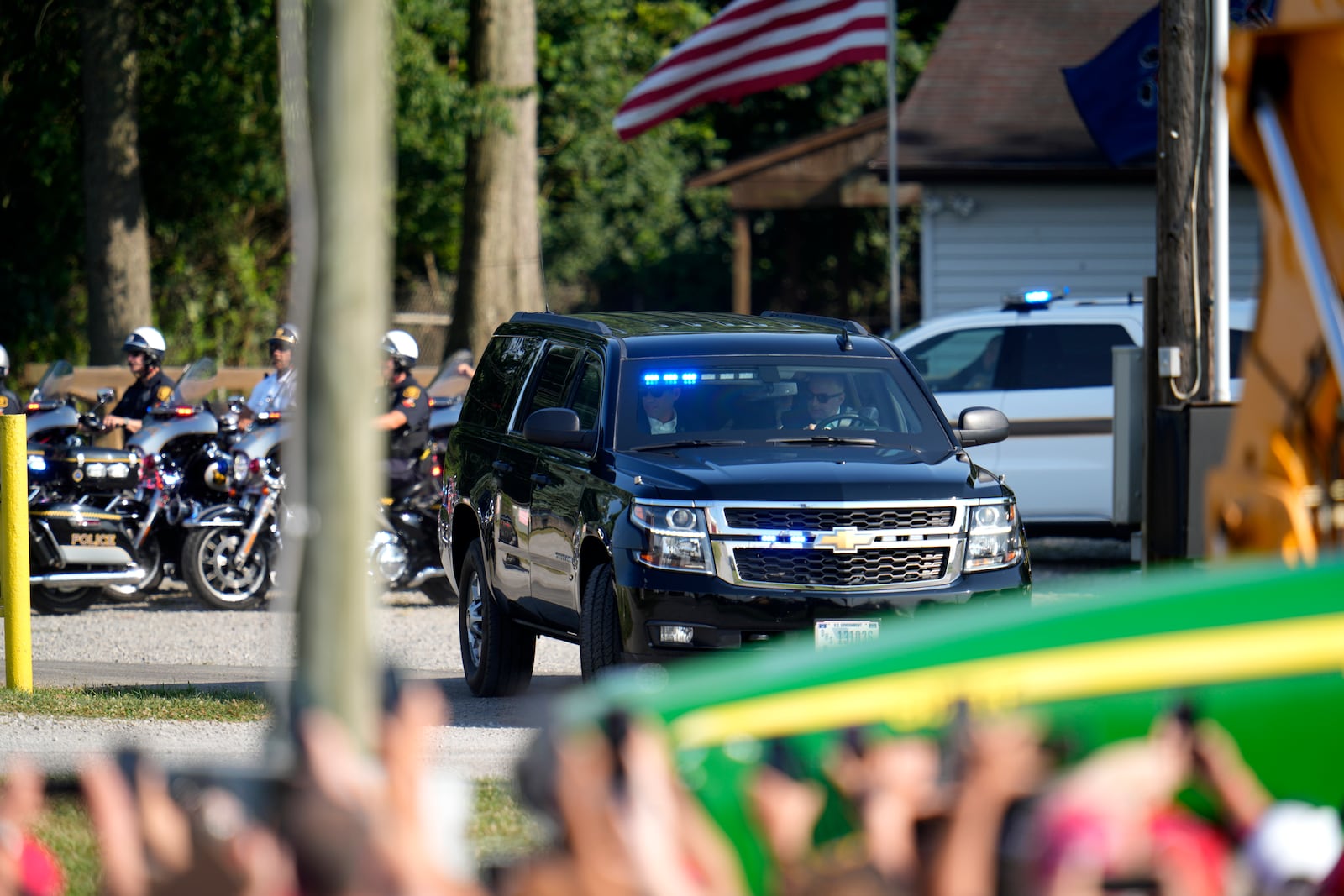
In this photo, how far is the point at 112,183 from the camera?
70.2 ft

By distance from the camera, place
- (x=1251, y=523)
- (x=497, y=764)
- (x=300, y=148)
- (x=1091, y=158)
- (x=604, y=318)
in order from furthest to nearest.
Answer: (x=1091, y=158) < (x=604, y=318) < (x=497, y=764) < (x=1251, y=523) < (x=300, y=148)

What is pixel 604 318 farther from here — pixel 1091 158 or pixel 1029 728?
pixel 1091 158

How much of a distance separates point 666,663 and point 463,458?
107 inches

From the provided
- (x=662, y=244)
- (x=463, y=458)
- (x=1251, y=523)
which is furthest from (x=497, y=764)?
(x=662, y=244)

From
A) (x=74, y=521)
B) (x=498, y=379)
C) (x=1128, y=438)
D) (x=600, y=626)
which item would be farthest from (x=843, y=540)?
(x=74, y=521)

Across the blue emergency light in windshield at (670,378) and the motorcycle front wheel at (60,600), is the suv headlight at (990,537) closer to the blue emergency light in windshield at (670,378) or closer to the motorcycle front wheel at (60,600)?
the blue emergency light in windshield at (670,378)

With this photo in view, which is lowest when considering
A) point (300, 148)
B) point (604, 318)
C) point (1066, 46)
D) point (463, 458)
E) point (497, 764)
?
point (497, 764)

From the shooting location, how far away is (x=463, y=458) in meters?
10.1

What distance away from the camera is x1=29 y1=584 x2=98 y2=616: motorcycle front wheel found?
12.8 metres

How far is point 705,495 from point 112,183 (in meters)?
15.7

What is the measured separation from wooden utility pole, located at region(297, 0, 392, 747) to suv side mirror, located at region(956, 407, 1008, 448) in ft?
18.7

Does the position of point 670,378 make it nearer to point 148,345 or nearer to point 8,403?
point 148,345

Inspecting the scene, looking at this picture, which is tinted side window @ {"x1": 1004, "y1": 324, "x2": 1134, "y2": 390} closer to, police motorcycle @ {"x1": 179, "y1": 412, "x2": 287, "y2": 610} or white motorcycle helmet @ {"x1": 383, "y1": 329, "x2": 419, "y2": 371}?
white motorcycle helmet @ {"x1": 383, "y1": 329, "x2": 419, "y2": 371}

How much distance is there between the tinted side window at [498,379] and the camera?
986cm
